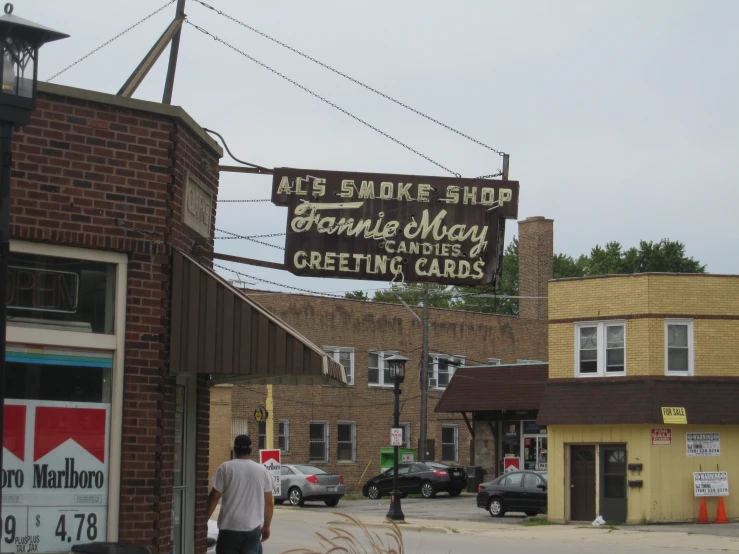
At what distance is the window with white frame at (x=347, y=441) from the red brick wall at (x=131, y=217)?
39.1 meters

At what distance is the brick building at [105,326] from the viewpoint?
8.95 metres

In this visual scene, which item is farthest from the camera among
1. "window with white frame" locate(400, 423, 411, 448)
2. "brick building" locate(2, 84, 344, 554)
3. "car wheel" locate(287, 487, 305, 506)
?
"window with white frame" locate(400, 423, 411, 448)

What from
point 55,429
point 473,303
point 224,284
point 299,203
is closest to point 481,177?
point 299,203

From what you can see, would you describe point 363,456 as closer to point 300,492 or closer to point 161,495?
point 300,492

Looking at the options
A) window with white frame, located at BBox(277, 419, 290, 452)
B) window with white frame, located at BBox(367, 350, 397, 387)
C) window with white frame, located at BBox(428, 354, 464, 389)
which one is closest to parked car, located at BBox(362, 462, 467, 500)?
window with white frame, located at BBox(277, 419, 290, 452)

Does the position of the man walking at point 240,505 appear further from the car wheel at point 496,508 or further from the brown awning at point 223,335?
the car wheel at point 496,508

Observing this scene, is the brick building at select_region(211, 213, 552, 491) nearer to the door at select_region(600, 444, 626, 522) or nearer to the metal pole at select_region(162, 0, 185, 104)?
the door at select_region(600, 444, 626, 522)

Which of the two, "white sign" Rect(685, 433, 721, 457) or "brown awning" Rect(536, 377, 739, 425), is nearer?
"brown awning" Rect(536, 377, 739, 425)

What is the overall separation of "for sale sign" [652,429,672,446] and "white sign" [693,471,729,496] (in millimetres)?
1103

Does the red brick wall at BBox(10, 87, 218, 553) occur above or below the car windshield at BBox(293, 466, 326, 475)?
above

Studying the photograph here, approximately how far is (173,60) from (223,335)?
404cm

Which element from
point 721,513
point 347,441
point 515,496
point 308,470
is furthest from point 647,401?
point 347,441

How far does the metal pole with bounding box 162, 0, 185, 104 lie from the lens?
12.2 meters

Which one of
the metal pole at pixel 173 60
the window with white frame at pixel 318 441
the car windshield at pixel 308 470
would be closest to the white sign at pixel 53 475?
the metal pole at pixel 173 60
